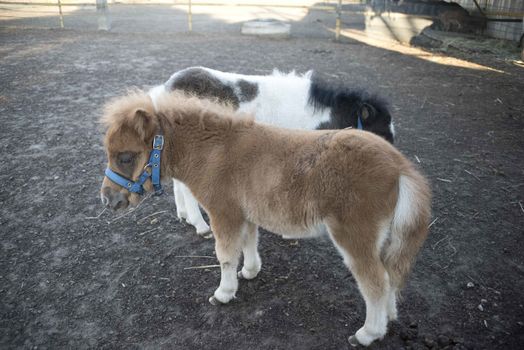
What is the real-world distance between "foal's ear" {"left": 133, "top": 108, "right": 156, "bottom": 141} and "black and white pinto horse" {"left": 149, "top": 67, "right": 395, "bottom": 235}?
3.99 ft

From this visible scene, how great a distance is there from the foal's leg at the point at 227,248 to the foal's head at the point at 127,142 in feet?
2.07

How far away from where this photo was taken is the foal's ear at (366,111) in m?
3.86

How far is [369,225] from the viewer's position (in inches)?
93.9

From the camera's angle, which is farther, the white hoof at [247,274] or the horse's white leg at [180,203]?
the horse's white leg at [180,203]

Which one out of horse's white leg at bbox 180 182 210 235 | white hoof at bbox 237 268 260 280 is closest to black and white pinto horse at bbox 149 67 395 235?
horse's white leg at bbox 180 182 210 235

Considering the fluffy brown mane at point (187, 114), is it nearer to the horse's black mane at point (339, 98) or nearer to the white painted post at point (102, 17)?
the horse's black mane at point (339, 98)

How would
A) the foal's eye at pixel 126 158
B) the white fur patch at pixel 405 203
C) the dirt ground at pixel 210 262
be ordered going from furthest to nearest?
the dirt ground at pixel 210 262 → the foal's eye at pixel 126 158 → the white fur patch at pixel 405 203

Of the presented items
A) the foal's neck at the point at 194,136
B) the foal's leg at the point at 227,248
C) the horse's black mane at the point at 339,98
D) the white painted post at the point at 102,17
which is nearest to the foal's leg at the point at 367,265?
the foal's leg at the point at 227,248

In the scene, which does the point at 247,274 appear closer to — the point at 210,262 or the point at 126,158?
the point at 210,262

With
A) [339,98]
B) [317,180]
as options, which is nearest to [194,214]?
[317,180]

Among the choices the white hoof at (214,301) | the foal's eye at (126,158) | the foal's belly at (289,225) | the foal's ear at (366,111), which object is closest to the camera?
the foal's belly at (289,225)

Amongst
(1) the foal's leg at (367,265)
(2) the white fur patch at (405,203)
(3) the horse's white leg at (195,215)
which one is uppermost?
(2) the white fur patch at (405,203)

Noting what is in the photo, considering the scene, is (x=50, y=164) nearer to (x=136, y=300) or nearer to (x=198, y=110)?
(x=136, y=300)

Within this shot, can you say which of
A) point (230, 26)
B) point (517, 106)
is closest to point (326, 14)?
point (230, 26)
